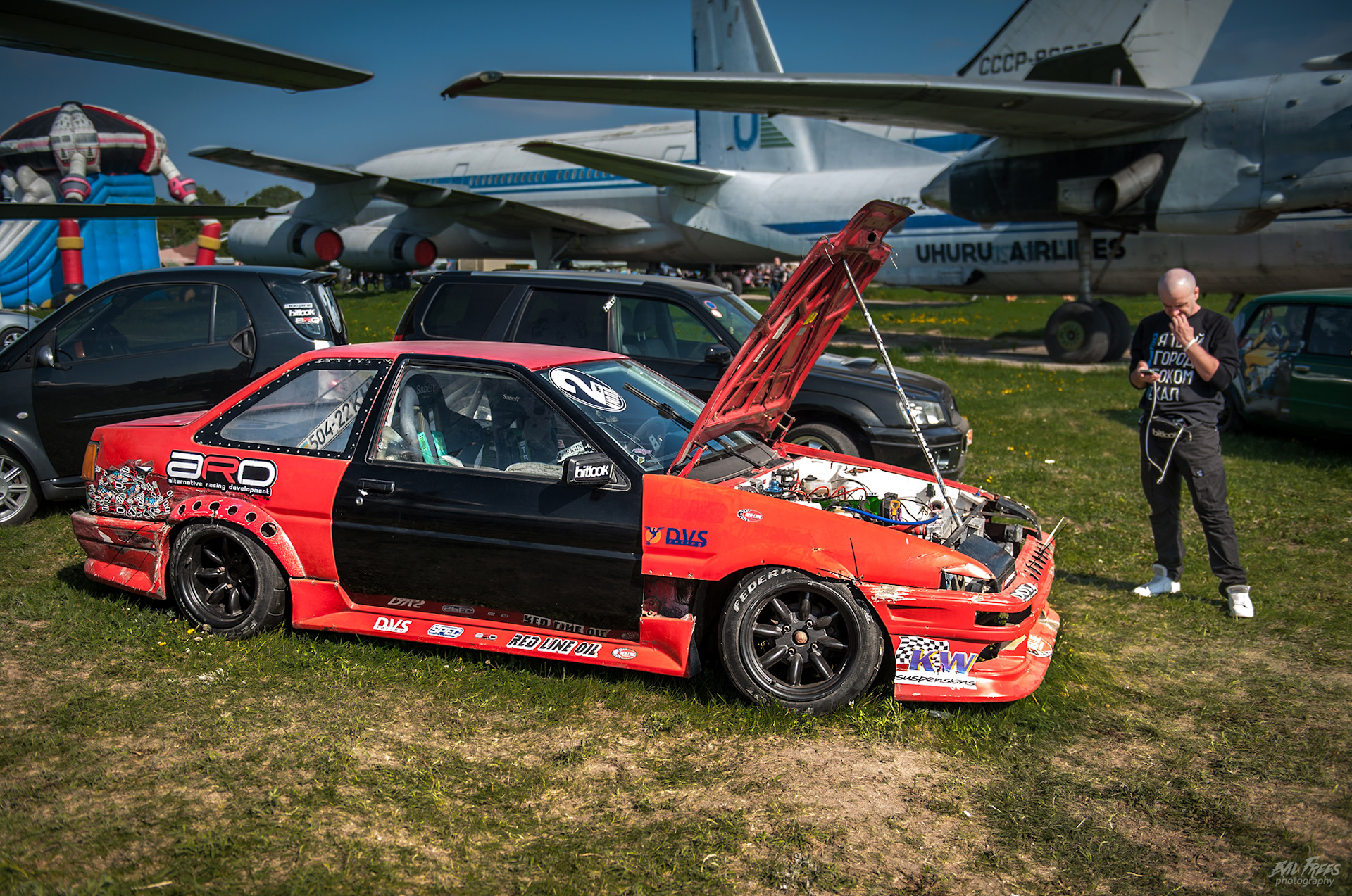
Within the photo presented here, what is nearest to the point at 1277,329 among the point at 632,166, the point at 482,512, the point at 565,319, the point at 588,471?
the point at 565,319

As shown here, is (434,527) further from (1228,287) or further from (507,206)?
(507,206)

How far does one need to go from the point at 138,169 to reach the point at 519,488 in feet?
85.2

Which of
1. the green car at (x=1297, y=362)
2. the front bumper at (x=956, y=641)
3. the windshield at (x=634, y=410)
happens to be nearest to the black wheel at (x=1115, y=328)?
the green car at (x=1297, y=362)

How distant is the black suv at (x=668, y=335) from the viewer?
7328 mm

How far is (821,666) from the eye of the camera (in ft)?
13.0

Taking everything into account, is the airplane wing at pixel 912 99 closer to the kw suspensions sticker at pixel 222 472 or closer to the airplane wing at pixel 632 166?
the kw suspensions sticker at pixel 222 472

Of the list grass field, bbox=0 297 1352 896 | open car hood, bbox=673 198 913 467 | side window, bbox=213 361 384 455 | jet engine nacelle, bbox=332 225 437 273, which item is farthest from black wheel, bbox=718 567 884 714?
jet engine nacelle, bbox=332 225 437 273

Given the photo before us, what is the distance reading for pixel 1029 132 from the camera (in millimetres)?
15352

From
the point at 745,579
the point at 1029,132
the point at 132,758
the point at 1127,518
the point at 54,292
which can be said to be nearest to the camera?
the point at 132,758

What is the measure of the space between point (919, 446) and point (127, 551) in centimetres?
541

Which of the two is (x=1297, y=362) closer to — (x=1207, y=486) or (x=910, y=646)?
(x=1207, y=486)

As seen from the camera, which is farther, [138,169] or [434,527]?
[138,169]

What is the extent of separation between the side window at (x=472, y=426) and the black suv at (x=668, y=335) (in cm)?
274

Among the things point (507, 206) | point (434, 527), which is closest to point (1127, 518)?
point (434, 527)
